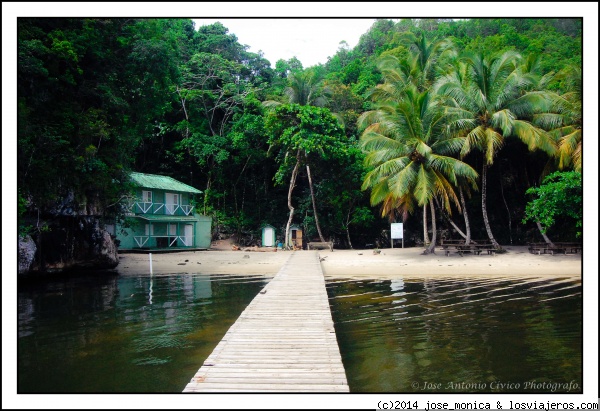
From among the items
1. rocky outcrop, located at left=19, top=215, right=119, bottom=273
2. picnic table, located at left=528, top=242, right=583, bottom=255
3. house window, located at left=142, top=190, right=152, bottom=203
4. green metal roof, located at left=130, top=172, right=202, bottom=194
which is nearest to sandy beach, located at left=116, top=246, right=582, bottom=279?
picnic table, located at left=528, top=242, right=583, bottom=255

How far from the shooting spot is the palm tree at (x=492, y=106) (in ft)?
64.8

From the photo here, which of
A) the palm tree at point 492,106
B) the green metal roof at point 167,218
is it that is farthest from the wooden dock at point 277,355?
the green metal roof at point 167,218

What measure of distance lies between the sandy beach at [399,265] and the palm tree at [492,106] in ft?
9.91

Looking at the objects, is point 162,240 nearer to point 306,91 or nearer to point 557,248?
point 306,91

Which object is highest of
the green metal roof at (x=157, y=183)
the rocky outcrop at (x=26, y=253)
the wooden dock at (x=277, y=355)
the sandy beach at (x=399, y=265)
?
the green metal roof at (x=157, y=183)

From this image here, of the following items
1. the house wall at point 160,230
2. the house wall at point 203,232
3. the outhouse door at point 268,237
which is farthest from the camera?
the house wall at point 203,232

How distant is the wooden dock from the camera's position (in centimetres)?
421

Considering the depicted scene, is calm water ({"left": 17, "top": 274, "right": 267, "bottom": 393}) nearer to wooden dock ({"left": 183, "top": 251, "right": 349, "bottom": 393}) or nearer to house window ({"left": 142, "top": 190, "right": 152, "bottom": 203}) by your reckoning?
wooden dock ({"left": 183, "top": 251, "right": 349, "bottom": 393})

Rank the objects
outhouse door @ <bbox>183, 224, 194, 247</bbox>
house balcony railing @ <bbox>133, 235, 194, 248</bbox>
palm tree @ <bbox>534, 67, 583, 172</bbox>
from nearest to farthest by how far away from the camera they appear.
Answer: palm tree @ <bbox>534, 67, 583, 172</bbox>, house balcony railing @ <bbox>133, 235, 194, 248</bbox>, outhouse door @ <bbox>183, 224, 194, 247</bbox>

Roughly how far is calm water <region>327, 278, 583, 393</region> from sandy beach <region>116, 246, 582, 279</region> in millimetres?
3966

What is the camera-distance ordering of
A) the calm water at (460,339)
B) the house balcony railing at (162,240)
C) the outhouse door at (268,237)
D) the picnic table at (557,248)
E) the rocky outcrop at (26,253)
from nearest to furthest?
1. the calm water at (460,339)
2. the rocky outcrop at (26,253)
3. the picnic table at (557,248)
4. the house balcony railing at (162,240)
5. the outhouse door at (268,237)

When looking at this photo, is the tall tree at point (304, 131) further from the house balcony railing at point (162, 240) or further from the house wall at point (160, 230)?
the house balcony railing at point (162, 240)

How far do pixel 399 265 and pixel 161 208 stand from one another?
1590 centimetres

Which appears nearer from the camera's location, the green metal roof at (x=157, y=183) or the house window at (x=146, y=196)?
the green metal roof at (x=157, y=183)
